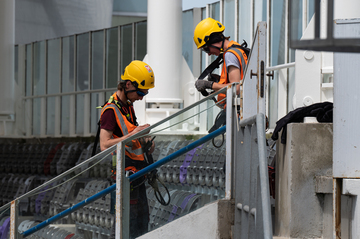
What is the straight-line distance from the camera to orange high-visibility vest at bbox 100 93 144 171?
5070 millimetres

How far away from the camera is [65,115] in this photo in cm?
1412

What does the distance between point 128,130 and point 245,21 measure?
4933 mm

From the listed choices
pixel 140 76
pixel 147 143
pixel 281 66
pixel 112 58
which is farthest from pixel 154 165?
pixel 112 58

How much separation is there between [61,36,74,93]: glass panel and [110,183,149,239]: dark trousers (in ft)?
30.2

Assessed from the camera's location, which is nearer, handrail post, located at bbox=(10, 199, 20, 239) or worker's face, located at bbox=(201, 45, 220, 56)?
worker's face, located at bbox=(201, 45, 220, 56)

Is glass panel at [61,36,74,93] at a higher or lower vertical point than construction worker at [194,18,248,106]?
higher

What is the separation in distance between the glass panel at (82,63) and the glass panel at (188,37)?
12.0 feet

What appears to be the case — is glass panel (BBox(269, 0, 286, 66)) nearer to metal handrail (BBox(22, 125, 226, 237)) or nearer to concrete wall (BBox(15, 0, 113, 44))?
metal handrail (BBox(22, 125, 226, 237))

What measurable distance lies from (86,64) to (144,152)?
8.95 metres

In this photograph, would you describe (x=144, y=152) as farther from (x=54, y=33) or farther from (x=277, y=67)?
(x=54, y=33)

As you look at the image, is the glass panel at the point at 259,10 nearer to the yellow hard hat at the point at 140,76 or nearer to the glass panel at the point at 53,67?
the yellow hard hat at the point at 140,76

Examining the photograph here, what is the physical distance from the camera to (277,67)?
27.8 ft

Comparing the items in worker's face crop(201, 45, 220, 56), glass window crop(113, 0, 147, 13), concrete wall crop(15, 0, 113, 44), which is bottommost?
worker's face crop(201, 45, 220, 56)

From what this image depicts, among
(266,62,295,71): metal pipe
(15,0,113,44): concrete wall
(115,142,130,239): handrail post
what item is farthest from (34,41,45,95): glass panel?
(115,142,130,239): handrail post
